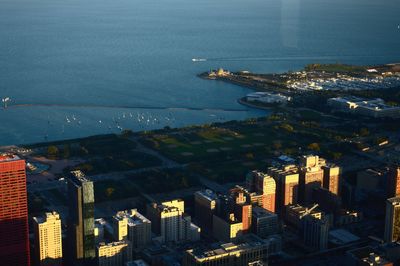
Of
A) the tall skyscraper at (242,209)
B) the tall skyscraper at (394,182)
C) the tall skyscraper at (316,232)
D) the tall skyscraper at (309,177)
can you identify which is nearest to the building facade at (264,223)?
the tall skyscraper at (242,209)

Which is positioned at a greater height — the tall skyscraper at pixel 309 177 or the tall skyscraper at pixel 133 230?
the tall skyscraper at pixel 309 177

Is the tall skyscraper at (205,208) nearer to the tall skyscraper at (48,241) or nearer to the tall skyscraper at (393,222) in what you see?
the tall skyscraper at (48,241)

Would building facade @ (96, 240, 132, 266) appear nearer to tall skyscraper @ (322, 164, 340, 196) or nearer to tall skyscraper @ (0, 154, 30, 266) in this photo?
tall skyscraper @ (0, 154, 30, 266)

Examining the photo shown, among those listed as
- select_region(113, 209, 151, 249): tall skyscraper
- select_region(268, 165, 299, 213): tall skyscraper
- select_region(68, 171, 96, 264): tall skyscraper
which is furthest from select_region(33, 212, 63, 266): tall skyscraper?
select_region(268, 165, 299, 213): tall skyscraper

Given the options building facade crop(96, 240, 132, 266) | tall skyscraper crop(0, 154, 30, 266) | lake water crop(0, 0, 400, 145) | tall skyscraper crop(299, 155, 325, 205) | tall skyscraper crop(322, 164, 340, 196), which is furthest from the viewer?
lake water crop(0, 0, 400, 145)

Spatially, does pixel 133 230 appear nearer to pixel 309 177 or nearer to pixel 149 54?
pixel 309 177

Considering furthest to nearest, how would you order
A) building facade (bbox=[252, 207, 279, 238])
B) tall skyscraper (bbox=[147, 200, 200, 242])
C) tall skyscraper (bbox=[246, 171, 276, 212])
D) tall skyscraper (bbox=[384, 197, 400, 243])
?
tall skyscraper (bbox=[246, 171, 276, 212]) < building facade (bbox=[252, 207, 279, 238]) < tall skyscraper (bbox=[147, 200, 200, 242]) < tall skyscraper (bbox=[384, 197, 400, 243])
